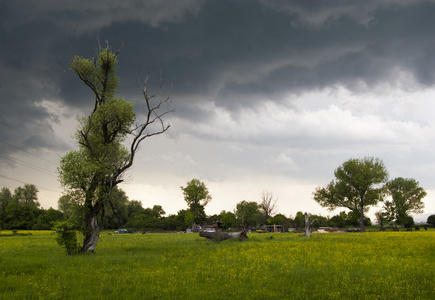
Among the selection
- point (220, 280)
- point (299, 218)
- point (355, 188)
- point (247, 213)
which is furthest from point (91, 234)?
point (299, 218)

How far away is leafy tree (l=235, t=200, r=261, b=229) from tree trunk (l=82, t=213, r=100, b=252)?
362 ft

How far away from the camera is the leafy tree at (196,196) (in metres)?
125

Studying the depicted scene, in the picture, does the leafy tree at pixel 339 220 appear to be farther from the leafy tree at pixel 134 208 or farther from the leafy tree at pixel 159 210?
the leafy tree at pixel 134 208

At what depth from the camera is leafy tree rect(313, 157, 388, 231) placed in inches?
3430

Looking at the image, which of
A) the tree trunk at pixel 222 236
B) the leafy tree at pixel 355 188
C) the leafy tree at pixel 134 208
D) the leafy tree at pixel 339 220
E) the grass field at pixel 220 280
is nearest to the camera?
the grass field at pixel 220 280

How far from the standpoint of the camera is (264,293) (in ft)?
34.3

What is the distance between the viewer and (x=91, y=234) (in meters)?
24.1

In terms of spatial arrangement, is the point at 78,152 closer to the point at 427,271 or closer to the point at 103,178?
the point at 103,178

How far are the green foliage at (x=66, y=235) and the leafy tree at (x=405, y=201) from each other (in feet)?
379

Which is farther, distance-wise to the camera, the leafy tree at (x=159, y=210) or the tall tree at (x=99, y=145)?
the leafy tree at (x=159, y=210)

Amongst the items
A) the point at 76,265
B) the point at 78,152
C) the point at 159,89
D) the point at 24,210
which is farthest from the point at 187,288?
the point at 24,210

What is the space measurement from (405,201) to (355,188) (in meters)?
37.4

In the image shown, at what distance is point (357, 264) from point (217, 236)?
19893 mm

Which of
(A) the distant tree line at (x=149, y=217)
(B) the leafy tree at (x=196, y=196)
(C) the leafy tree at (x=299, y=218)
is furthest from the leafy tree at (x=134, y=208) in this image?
(C) the leafy tree at (x=299, y=218)
